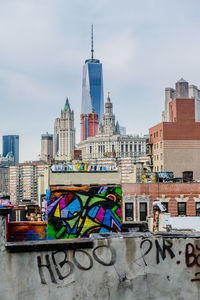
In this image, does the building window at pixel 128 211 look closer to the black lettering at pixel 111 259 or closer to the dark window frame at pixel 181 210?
the dark window frame at pixel 181 210

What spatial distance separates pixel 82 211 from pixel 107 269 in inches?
329

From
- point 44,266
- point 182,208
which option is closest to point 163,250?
point 44,266

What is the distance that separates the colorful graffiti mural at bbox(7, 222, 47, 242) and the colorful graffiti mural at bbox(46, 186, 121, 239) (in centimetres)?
212

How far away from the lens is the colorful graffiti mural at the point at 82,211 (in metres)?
15.6

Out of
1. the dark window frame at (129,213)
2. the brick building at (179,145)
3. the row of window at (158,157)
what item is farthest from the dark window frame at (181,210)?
the row of window at (158,157)

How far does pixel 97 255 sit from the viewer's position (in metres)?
7.64

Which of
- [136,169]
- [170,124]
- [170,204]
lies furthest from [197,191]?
[170,124]

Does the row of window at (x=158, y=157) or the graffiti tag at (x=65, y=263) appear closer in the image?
the graffiti tag at (x=65, y=263)

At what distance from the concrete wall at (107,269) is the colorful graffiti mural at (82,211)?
7.79 m

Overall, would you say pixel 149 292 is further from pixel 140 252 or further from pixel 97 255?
pixel 97 255

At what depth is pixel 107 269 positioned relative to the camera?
7.65 m

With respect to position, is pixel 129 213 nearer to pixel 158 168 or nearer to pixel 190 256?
pixel 190 256

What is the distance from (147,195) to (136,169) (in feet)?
53.2

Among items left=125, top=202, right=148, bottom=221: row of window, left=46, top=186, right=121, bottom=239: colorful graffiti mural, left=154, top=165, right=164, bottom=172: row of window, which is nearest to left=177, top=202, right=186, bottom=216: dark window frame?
left=125, top=202, right=148, bottom=221: row of window
